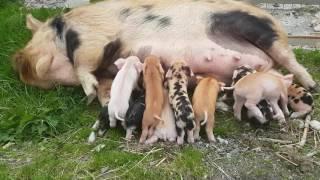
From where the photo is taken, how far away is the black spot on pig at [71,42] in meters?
5.09

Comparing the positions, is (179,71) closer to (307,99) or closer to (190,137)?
(190,137)

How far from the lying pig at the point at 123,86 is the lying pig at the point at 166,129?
0.26m

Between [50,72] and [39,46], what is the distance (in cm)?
29

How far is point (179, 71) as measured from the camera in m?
4.53

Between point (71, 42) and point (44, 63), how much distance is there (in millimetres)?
280

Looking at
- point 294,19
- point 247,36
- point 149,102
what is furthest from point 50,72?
point 294,19

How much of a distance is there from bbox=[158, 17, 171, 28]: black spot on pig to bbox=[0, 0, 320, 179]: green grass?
0.84 metres

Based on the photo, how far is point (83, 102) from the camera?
16.5 feet

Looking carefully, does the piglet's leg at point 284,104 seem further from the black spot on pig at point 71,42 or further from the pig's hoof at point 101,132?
the black spot on pig at point 71,42

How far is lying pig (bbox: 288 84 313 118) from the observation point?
4504 mm

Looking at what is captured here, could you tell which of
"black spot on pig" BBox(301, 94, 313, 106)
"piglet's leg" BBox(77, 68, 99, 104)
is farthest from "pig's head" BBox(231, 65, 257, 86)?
"piglet's leg" BBox(77, 68, 99, 104)

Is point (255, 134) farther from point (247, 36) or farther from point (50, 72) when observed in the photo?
point (50, 72)

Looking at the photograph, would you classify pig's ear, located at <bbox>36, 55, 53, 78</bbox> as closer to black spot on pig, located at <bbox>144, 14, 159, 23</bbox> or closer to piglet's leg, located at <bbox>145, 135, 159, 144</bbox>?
black spot on pig, located at <bbox>144, 14, 159, 23</bbox>

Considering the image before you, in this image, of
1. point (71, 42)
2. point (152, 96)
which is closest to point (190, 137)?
point (152, 96)
